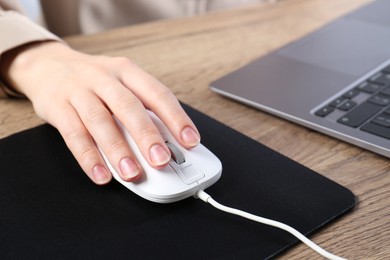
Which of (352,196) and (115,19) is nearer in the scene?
(352,196)

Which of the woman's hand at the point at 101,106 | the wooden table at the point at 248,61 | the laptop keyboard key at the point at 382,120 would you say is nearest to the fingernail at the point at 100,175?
the woman's hand at the point at 101,106

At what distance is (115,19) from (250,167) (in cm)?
74

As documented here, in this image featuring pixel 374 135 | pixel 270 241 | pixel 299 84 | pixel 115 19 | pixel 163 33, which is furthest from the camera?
pixel 115 19

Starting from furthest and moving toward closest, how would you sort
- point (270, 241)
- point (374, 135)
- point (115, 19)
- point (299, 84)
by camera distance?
point (115, 19) < point (299, 84) < point (374, 135) < point (270, 241)

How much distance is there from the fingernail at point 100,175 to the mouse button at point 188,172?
0.06 metres

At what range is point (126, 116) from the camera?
1.62 ft

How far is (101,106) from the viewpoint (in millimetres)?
518

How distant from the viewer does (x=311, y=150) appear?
52cm

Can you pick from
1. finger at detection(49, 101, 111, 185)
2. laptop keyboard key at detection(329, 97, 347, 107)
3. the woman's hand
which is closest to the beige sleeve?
the woman's hand

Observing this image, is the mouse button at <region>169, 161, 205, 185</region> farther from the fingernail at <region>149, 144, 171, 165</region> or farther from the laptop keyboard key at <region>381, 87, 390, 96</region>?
the laptop keyboard key at <region>381, 87, 390, 96</region>

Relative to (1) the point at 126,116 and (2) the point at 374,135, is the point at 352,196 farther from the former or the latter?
(1) the point at 126,116

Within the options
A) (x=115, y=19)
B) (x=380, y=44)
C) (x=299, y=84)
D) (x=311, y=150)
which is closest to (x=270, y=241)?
(x=311, y=150)

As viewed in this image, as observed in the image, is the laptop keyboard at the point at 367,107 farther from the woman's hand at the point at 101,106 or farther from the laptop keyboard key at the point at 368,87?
the woman's hand at the point at 101,106

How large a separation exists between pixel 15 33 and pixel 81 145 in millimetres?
263
